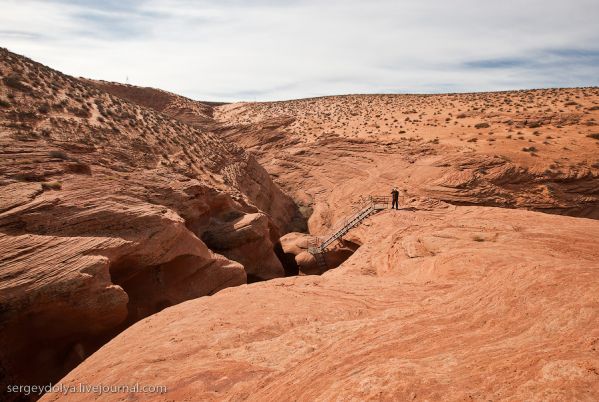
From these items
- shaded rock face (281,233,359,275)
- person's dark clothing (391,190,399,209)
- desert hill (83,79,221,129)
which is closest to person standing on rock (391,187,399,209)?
person's dark clothing (391,190,399,209)

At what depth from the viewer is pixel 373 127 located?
44.3 meters

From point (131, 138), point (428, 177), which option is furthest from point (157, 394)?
point (428, 177)

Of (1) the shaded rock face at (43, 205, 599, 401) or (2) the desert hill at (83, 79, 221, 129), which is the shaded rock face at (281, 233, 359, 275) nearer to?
(1) the shaded rock face at (43, 205, 599, 401)

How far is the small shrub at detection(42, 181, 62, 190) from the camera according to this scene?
1246cm

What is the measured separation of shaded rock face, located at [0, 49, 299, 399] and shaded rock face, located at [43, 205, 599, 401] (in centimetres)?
280

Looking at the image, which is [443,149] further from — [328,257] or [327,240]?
[328,257]

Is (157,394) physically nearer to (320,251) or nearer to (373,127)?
(320,251)

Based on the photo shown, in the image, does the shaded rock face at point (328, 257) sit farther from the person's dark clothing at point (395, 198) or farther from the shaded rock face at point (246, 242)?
the person's dark clothing at point (395, 198)

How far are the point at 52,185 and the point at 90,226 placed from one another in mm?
1977

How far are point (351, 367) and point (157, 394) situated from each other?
327 cm

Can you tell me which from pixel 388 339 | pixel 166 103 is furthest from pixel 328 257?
pixel 166 103

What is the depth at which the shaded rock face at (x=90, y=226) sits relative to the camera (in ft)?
33.9

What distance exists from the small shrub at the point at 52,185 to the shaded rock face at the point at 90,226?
41mm

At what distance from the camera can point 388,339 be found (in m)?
7.50
